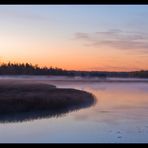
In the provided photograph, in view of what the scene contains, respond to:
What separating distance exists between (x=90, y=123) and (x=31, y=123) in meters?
3.68

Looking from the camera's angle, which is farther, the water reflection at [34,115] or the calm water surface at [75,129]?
the water reflection at [34,115]

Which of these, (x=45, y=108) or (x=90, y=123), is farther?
(x=45, y=108)

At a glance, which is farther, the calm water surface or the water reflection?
the water reflection

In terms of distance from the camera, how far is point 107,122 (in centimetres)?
1988

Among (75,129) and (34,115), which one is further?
(34,115)

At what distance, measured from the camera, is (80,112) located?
2445 cm

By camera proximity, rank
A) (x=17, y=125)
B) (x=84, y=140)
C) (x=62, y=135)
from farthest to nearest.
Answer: (x=17, y=125) < (x=62, y=135) < (x=84, y=140)

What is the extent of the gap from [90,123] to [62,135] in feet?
14.5

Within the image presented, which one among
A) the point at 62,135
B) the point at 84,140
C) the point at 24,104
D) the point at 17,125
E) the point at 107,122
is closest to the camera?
the point at 84,140
